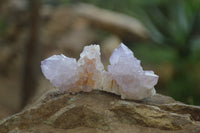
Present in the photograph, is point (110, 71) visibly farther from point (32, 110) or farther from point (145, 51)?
point (145, 51)

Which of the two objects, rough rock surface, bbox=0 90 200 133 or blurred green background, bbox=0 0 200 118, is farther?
blurred green background, bbox=0 0 200 118

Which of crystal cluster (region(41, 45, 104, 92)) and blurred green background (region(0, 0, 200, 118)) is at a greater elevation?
blurred green background (region(0, 0, 200, 118))

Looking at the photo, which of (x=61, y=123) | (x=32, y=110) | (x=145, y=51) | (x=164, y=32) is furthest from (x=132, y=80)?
(x=145, y=51)

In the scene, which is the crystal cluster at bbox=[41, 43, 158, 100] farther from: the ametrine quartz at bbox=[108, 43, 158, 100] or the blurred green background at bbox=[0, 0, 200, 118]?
the blurred green background at bbox=[0, 0, 200, 118]

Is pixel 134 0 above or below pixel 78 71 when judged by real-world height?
above

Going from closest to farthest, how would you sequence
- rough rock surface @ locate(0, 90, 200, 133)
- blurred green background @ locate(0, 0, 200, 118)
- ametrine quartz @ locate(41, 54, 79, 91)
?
rough rock surface @ locate(0, 90, 200, 133) < ametrine quartz @ locate(41, 54, 79, 91) < blurred green background @ locate(0, 0, 200, 118)

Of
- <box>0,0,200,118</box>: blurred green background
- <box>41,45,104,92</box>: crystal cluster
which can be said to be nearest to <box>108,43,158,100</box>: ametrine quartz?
<box>41,45,104,92</box>: crystal cluster

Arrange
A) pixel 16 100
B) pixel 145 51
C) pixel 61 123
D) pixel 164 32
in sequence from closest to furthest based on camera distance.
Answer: pixel 61 123 → pixel 16 100 → pixel 164 32 → pixel 145 51
